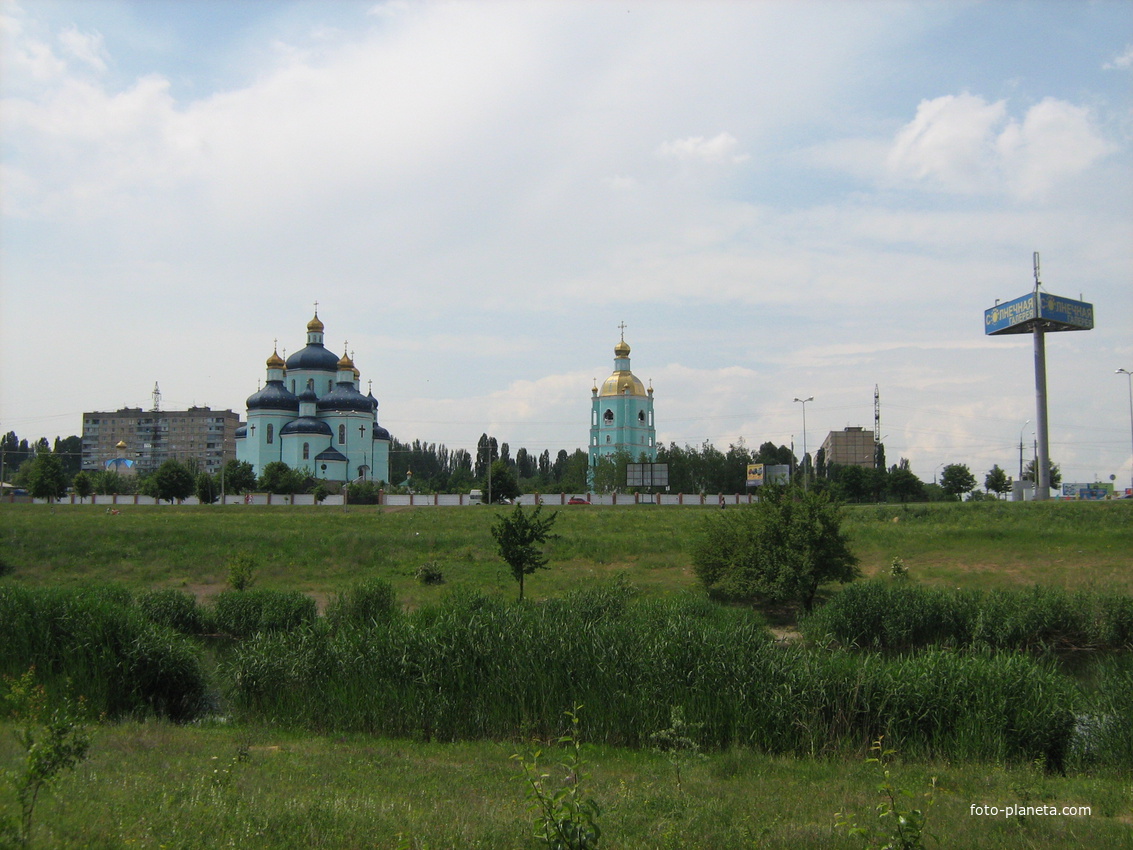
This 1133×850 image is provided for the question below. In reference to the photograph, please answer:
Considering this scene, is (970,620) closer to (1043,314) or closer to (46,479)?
(1043,314)

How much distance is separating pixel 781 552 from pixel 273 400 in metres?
60.8

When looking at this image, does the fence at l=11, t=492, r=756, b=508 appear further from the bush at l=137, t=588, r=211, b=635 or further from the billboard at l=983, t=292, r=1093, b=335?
the bush at l=137, t=588, r=211, b=635

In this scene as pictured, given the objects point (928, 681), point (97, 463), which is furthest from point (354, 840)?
point (97, 463)

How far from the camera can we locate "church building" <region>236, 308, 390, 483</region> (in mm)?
76500

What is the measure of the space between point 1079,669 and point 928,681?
11.3 m

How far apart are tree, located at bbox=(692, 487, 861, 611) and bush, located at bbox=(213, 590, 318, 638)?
14345 millimetres

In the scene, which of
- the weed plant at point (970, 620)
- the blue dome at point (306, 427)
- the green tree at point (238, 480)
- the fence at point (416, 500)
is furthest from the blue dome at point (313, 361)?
the weed plant at point (970, 620)

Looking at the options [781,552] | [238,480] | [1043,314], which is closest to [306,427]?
[238,480]

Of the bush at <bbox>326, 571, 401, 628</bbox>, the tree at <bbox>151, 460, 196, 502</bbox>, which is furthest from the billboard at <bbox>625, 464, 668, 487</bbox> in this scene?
the bush at <bbox>326, 571, 401, 628</bbox>

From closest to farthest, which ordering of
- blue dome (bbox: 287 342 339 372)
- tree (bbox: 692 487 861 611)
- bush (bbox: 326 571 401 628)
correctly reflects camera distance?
bush (bbox: 326 571 401 628)
tree (bbox: 692 487 861 611)
blue dome (bbox: 287 342 339 372)

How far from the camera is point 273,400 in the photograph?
78688 mm

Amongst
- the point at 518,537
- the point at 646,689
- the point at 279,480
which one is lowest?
the point at 646,689

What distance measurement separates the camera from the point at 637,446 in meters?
98.2

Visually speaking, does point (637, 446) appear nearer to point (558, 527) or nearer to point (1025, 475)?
point (1025, 475)
